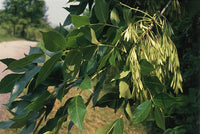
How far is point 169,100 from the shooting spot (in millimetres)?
381

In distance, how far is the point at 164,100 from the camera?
394 millimetres

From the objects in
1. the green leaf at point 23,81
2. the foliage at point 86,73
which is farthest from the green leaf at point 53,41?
the green leaf at point 23,81

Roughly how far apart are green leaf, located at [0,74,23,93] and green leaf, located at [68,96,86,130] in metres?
0.15

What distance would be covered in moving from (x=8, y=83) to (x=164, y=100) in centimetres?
35

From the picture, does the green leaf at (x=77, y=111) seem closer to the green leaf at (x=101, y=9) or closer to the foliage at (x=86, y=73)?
the foliage at (x=86, y=73)

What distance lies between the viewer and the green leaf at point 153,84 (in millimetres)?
408

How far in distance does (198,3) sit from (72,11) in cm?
49

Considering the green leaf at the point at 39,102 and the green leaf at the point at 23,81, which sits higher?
the green leaf at the point at 23,81

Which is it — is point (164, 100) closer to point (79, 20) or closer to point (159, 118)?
point (159, 118)

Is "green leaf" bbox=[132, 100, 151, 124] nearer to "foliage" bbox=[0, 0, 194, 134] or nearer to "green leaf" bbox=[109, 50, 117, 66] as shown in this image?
"foliage" bbox=[0, 0, 194, 134]

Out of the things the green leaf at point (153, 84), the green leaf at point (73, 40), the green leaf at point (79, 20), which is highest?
the green leaf at point (79, 20)

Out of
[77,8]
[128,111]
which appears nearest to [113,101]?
[128,111]

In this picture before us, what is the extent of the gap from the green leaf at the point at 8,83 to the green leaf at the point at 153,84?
0.29 metres

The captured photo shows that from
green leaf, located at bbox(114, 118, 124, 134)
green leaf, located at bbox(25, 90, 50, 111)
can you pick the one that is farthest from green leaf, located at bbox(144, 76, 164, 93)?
green leaf, located at bbox(25, 90, 50, 111)
